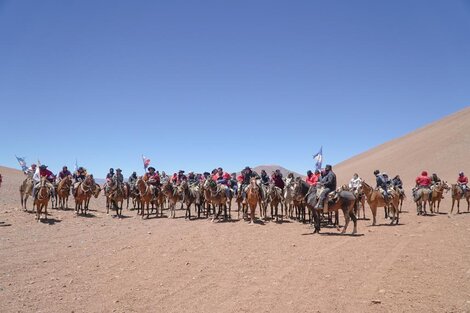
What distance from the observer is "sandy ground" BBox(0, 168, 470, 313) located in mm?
8078

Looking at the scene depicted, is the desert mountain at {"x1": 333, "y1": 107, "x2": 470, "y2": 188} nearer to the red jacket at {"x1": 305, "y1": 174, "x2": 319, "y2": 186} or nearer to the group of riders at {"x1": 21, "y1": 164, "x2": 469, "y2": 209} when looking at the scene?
the group of riders at {"x1": 21, "y1": 164, "x2": 469, "y2": 209}

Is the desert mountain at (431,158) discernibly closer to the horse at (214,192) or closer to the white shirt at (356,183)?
the white shirt at (356,183)

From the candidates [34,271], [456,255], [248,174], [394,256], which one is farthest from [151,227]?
[456,255]

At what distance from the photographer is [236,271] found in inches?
415

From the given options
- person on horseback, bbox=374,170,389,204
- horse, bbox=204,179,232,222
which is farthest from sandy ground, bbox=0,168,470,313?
horse, bbox=204,179,232,222

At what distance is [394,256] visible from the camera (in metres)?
11.4

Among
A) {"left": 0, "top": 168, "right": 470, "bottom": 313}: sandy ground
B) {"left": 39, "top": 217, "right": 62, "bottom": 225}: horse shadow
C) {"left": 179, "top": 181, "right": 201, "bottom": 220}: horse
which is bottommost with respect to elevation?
{"left": 0, "top": 168, "right": 470, "bottom": 313}: sandy ground

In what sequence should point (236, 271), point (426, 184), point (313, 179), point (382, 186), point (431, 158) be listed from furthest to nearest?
1. point (431, 158)
2. point (426, 184)
3. point (382, 186)
4. point (313, 179)
5. point (236, 271)

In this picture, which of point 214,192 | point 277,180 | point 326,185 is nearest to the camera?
point 326,185

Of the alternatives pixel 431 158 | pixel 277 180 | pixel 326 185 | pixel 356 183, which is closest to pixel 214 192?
pixel 277 180

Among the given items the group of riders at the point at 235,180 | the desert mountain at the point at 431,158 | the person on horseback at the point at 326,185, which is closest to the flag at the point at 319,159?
the group of riders at the point at 235,180

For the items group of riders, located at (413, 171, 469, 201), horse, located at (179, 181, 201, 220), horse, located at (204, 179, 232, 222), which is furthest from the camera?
group of riders, located at (413, 171, 469, 201)

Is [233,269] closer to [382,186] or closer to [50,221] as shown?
[382,186]

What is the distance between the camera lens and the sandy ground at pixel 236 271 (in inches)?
318
